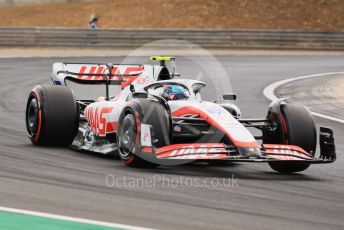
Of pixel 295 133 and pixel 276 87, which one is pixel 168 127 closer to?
pixel 295 133

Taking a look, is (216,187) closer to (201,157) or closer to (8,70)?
(201,157)

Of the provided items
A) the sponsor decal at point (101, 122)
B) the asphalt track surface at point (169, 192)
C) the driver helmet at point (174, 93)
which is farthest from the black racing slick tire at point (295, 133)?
the sponsor decal at point (101, 122)

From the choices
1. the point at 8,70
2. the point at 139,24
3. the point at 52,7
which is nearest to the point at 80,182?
the point at 8,70

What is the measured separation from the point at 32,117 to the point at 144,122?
2649 mm

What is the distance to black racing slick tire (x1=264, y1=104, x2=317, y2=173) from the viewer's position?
33.4ft

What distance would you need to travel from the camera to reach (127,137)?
10.0 m

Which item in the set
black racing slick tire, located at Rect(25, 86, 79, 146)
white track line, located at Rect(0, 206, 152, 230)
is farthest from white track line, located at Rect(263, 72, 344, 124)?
white track line, located at Rect(0, 206, 152, 230)

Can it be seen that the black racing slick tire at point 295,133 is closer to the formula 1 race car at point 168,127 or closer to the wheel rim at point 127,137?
the formula 1 race car at point 168,127

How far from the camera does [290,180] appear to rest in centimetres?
960

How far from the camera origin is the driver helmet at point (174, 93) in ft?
34.8

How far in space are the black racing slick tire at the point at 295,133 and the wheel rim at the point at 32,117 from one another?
3.08 meters

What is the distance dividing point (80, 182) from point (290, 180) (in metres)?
2.27

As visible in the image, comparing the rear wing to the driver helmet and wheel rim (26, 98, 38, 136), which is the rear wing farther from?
the driver helmet

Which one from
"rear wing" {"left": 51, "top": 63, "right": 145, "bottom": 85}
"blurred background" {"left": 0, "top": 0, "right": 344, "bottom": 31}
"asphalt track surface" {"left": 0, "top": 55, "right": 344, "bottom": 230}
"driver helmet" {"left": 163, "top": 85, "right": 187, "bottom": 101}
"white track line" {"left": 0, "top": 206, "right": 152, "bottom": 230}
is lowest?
"asphalt track surface" {"left": 0, "top": 55, "right": 344, "bottom": 230}
